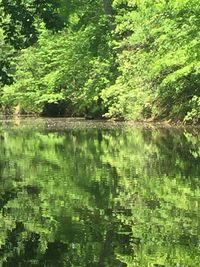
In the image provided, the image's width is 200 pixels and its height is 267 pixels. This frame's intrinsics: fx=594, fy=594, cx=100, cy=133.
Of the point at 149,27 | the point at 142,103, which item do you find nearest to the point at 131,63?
the point at 142,103

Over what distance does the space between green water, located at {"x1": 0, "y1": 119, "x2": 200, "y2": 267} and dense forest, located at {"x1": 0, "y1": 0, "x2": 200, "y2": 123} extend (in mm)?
3920

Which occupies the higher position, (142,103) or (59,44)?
(59,44)

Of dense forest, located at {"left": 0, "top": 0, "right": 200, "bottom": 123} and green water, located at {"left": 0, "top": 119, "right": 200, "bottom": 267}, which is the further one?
dense forest, located at {"left": 0, "top": 0, "right": 200, "bottom": 123}

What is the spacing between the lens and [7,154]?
1670 centimetres

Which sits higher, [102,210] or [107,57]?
[107,57]

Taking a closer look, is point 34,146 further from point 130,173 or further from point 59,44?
point 59,44

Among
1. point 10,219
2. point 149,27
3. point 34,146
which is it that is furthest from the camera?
point 149,27

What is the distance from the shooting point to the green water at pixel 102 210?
5.54 m

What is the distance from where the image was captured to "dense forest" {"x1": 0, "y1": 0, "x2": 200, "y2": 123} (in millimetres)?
16297

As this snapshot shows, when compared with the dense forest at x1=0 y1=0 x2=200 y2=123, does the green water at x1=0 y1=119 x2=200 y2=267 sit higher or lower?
lower

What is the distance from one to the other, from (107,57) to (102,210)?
31.8 meters

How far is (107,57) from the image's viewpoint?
3894cm

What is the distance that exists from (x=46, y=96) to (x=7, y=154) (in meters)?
27.8

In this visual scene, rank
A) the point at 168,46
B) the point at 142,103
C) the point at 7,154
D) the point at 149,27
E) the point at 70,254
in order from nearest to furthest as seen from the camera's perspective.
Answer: the point at 70,254, the point at 7,154, the point at 168,46, the point at 149,27, the point at 142,103
